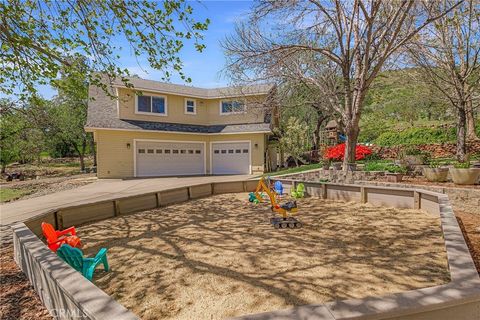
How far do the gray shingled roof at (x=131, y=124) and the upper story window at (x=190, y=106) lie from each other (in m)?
1.06

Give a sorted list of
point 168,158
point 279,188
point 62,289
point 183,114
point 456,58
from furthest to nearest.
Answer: point 183,114 < point 168,158 < point 456,58 < point 279,188 < point 62,289

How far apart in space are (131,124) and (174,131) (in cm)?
269

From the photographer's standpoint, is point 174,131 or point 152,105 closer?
point 174,131

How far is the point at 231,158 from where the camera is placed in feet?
64.4

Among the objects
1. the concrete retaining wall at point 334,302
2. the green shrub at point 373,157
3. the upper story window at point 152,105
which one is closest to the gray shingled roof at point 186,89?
the upper story window at point 152,105

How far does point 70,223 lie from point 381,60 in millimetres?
11262

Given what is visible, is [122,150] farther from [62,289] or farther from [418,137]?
[418,137]

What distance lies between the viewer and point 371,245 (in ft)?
16.3

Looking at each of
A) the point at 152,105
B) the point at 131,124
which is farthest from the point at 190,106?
the point at 131,124

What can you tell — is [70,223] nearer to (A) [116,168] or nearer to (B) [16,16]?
(B) [16,16]

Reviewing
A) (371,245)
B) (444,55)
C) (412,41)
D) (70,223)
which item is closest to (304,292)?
(371,245)

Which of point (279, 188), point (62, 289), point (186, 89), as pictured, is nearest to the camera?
point (62, 289)

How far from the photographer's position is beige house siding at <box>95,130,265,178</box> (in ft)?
55.4

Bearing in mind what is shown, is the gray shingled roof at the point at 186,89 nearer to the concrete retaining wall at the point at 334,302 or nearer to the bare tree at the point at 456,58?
the bare tree at the point at 456,58
